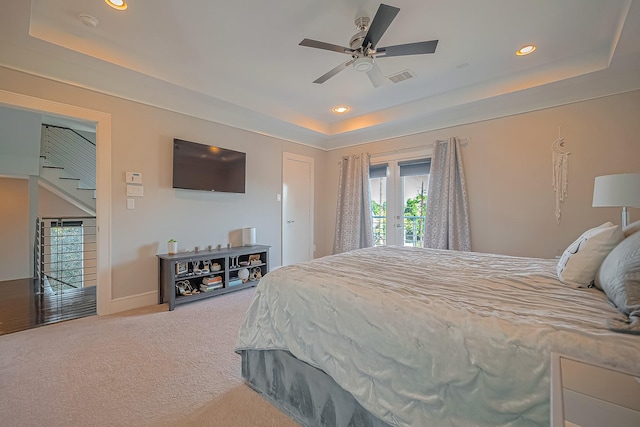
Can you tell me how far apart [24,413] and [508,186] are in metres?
4.93

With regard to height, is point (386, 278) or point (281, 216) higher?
point (281, 216)

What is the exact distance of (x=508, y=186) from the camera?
11.5 feet

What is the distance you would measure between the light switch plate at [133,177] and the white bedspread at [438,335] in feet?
8.18

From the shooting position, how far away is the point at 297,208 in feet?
17.0

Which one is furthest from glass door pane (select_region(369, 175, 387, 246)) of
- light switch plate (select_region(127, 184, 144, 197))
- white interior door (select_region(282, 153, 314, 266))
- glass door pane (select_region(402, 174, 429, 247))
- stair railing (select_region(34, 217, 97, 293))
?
stair railing (select_region(34, 217, 97, 293))

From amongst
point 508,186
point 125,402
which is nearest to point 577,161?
point 508,186

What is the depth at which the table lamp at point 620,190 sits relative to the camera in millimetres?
1984

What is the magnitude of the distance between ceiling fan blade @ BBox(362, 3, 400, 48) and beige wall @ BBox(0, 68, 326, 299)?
2643mm

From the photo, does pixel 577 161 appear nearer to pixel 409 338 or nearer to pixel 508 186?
pixel 508 186

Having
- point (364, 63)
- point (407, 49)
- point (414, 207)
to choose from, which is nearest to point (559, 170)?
point (414, 207)

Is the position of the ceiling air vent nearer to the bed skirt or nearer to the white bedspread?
the white bedspread

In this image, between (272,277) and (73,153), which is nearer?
(272,277)

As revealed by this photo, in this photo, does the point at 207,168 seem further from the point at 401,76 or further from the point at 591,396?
the point at 591,396

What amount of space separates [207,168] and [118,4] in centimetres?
193
